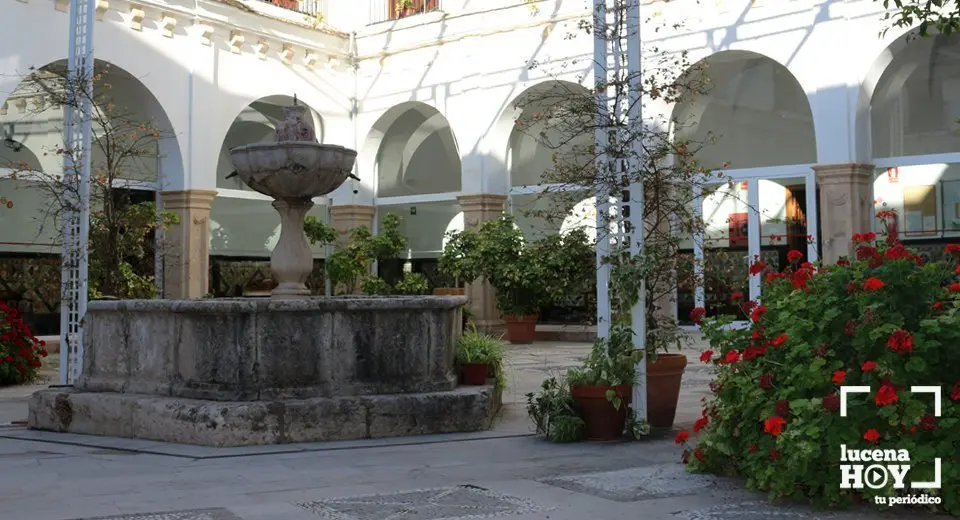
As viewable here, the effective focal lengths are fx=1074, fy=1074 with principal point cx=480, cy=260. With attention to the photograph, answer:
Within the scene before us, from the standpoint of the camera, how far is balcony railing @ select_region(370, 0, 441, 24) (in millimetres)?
18984

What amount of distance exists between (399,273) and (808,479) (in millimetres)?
16040

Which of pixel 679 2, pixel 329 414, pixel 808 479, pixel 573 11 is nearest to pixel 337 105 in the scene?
pixel 573 11

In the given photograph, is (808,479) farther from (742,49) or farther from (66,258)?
(742,49)

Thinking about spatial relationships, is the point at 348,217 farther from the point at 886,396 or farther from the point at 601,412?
the point at 886,396

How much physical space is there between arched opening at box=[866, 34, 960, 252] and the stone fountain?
989 centimetres

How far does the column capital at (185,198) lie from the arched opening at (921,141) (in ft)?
33.4

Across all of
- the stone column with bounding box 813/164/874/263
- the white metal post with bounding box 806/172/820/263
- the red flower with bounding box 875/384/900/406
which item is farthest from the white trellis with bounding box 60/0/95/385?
the white metal post with bounding box 806/172/820/263

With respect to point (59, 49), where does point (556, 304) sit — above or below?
below

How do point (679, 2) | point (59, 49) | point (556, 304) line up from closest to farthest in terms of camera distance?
point (59, 49)
point (679, 2)
point (556, 304)

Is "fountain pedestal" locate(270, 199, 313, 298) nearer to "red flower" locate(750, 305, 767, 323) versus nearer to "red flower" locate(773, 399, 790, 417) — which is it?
"red flower" locate(750, 305, 767, 323)

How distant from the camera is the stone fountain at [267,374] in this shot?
6.84 meters

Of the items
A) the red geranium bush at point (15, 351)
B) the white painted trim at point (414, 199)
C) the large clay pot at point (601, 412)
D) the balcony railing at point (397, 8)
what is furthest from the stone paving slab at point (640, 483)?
the balcony railing at point (397, 8)

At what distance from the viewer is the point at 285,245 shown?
8.48 m

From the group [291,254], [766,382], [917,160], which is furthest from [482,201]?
[766,382]
